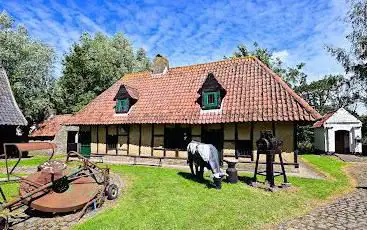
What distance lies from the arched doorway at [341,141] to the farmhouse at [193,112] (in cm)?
1768

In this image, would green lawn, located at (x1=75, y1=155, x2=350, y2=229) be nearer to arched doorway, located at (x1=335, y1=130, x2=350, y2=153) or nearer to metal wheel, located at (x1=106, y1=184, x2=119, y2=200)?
metal wheel, located at (x1=106, y1=184, x2=119, y2=200)

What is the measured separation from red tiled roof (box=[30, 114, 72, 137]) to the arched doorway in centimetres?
2888

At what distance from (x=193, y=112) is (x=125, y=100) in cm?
576

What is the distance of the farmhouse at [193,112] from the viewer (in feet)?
51.8

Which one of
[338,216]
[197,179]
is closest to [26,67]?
[197,179]

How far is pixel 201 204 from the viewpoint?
9.64 m

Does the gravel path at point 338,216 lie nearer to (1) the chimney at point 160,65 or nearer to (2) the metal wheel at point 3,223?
(2) the metal wheel at point 3,223

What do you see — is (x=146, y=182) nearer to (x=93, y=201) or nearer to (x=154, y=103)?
(x=93, y=201)

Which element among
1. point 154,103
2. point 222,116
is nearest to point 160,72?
point 154,103

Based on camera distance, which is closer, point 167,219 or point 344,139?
point 167,219

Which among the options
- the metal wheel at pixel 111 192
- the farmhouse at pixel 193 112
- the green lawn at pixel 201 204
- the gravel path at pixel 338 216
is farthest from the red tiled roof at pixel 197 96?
the metal wheel at pixel 111 192

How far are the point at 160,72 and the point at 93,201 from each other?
1530 cm

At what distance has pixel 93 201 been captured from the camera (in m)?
9.41

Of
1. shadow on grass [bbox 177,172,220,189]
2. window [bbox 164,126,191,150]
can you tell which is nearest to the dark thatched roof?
window [bbox 164,126,191,150]
